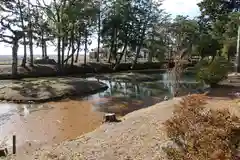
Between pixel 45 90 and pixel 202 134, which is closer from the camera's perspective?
pixel 202 134

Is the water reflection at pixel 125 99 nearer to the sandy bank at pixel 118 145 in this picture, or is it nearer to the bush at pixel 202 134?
the sandy bank at pixel 118 145

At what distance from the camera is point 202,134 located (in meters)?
4.76

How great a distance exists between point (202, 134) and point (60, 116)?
9650mm

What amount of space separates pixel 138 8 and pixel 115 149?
1332 inches

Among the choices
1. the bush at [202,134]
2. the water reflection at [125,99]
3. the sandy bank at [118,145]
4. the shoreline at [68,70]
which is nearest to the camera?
the bush at [202,134]

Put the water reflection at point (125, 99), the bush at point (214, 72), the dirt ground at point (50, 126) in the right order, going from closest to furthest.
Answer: the dirt ground at point (50, 126) → the water reflection at point (125, 99) → the bush at point (214, 72)

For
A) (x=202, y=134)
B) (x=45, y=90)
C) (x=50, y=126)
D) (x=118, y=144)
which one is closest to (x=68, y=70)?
(x=45, y=90)

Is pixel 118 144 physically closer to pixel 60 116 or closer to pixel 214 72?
pixel 60 116

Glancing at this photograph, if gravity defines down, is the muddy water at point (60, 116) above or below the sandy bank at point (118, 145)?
below

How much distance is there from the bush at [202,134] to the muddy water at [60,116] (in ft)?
15.5

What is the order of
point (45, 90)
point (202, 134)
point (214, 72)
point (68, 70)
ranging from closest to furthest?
1. point (202, 134)
2. point (214, 72)
3. point (45, 90)
4. point (68, 70)

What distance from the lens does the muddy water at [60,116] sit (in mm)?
10477

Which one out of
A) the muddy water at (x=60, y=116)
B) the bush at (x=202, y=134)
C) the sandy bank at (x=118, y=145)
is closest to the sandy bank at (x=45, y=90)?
the muddy water at (x=60, y=116)

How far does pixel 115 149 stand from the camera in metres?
7.48
